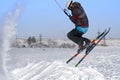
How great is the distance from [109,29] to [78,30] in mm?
2251

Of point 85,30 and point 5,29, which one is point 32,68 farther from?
point 85,30

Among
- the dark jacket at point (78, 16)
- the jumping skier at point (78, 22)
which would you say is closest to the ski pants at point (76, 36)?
the jumping skier at point (78, 22)

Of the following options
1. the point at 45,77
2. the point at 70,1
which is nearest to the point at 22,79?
the point at 45,77

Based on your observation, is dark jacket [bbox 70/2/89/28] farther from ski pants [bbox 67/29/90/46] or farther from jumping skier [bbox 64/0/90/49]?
ski pants [bbox 67/29/90/46]

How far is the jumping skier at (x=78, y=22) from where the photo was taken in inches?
500

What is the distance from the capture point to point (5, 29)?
1177 centimetres

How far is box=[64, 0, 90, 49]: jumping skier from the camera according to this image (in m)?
12.7

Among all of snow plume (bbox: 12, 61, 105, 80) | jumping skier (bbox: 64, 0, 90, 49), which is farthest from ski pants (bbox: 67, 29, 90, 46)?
snow plume (bbox: 12, 61, 105, 80)

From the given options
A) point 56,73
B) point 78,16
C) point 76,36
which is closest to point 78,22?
point 78,16

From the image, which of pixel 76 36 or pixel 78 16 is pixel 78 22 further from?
pixel 76 36

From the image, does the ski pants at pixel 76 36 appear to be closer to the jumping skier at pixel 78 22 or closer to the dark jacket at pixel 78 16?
the jumping skier at pixel 78 22

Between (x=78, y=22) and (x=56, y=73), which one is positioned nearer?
(x=56, y=73)

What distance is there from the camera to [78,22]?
12.9 meters

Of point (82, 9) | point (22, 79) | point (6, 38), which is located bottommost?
point (22, 79)
